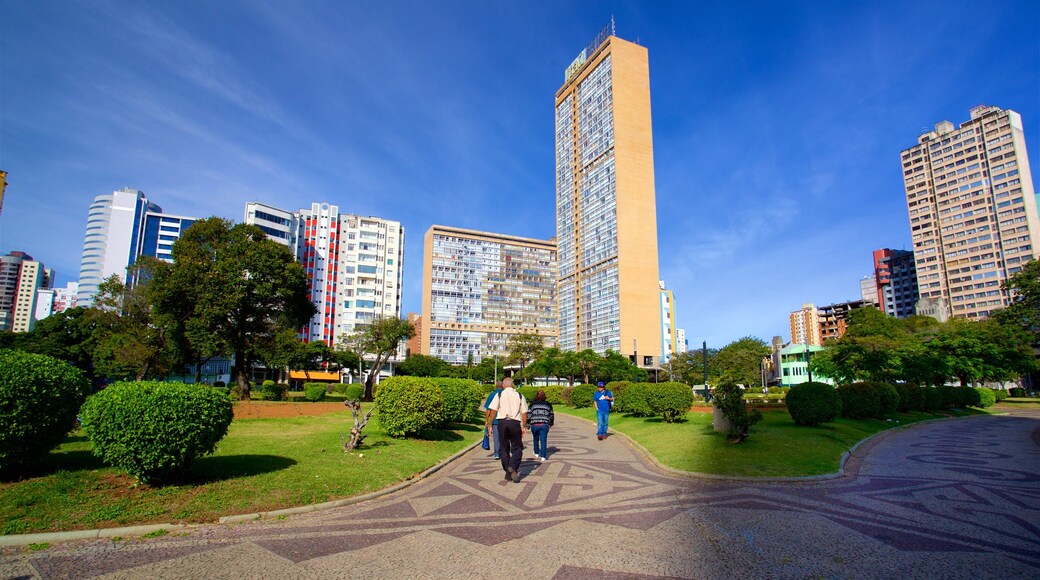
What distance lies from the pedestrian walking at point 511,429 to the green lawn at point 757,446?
3.54 m

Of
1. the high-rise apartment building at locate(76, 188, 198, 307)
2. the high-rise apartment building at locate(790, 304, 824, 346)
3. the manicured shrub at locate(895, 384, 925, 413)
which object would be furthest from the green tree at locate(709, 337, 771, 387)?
the high-rise apartment building at locate(76, 188, 198, 307)

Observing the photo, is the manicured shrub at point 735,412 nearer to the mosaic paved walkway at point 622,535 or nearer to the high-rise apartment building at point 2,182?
the mosaic paved walkway at point 622,535

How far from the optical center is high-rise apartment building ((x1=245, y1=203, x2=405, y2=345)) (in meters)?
90.1

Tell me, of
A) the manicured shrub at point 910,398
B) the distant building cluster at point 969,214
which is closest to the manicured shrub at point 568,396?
the manicured shrub at point 910,398

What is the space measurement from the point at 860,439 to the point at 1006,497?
805 cm

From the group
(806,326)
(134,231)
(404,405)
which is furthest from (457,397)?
(806,326)

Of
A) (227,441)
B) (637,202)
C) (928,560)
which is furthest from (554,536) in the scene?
(637,202)

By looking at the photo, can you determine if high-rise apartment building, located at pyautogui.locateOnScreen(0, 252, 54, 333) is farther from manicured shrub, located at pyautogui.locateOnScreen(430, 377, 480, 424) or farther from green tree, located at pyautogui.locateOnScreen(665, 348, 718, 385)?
manicured shrub, located at pyautogui.locateOnScreen(430, 377, 480, 424)

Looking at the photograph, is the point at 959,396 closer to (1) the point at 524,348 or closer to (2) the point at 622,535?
(2) the point at 622,535

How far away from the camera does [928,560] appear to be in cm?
499

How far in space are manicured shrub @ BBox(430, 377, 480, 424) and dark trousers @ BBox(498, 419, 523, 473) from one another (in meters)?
6.13

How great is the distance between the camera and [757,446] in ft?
40.4

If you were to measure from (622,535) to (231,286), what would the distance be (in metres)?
29.0

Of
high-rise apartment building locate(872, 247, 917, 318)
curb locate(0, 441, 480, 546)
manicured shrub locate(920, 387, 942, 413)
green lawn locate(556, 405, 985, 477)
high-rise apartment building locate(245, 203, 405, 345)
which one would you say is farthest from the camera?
high-rise apartment building locate(872, 247, 917, 318)
